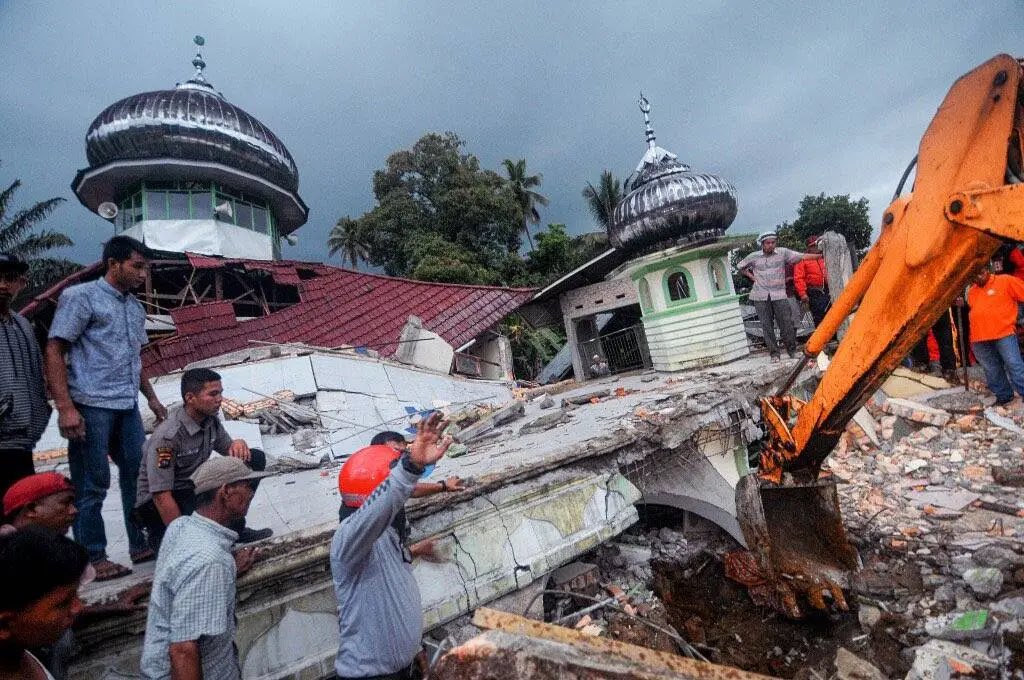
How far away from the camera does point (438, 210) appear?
26.1m

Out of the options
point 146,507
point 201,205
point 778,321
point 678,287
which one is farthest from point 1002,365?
point 201,205

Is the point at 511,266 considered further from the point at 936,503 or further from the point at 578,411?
the point at 936,503

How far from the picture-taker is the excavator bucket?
10.9 feet

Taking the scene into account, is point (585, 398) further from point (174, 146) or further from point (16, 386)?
point (174, 146)

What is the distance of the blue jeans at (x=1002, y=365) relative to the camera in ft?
17.6

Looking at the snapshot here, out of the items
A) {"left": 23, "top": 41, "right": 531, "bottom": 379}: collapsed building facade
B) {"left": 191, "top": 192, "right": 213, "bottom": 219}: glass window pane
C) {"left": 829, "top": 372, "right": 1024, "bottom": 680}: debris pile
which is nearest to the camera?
{"left": 829, "top": 372, "right": 1024, "bottom": 680}: debris pile

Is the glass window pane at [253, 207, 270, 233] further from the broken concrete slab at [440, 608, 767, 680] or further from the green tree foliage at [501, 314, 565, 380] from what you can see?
the broken concrete slab at [440, 608, 767, 680]

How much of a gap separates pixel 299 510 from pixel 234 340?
729 cm

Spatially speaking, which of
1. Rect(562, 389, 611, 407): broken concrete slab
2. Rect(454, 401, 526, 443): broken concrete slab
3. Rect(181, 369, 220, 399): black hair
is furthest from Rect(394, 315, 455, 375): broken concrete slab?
Rect(181, 369, 220, 399): black hair

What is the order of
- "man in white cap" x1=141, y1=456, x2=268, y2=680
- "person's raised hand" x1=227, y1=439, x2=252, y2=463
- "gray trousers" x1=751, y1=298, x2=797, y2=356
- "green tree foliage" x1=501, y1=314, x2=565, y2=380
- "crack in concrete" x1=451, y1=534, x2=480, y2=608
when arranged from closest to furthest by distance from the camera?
"man in white cap" x1=141, y1=456, x2=268, y2=680 < "person's raised hand" x1=227, y1=439, x2=252, y2=463 < "crack in concrete" x1=451, y1=534, x2=480, y2=608 < "gray trousers" x1=751, y1=298, x2=797, y2=356 < "green tree foliage" x1=501, y1=314, x2=565, y2=380

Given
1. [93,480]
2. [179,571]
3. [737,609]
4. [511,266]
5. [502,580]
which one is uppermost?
[511,266]

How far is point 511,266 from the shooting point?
2536cm

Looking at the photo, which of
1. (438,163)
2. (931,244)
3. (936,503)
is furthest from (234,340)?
(438,163)

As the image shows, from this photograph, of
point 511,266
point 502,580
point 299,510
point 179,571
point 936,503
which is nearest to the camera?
point 179,571
